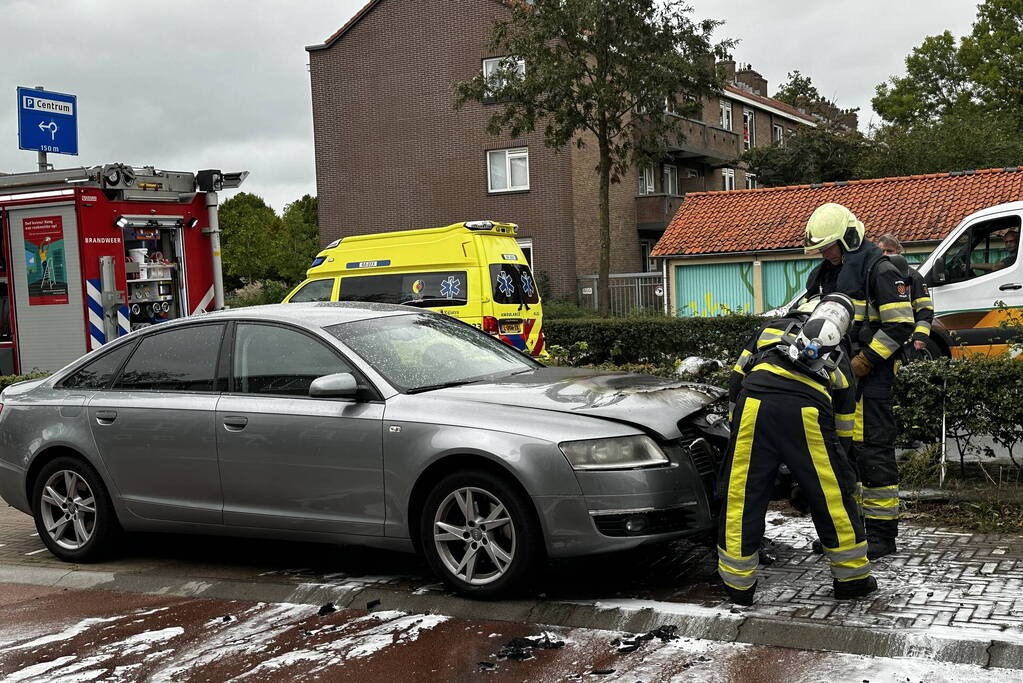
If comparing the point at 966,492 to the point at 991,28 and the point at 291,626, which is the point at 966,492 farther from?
the point at 991,28

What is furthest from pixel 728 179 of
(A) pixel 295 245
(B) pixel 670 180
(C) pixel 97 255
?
(C) pixel 97 255

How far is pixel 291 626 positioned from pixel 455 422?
4.25 feet

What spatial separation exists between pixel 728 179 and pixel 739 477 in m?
42.5

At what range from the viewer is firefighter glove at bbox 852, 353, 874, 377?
20.0 feet

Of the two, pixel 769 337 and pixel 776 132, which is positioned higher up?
pixel 776 132

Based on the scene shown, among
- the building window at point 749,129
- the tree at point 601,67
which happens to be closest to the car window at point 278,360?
the tree at point 601,67

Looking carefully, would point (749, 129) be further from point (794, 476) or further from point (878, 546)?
point (794, 476)

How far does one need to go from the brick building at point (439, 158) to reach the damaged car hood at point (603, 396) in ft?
86.7

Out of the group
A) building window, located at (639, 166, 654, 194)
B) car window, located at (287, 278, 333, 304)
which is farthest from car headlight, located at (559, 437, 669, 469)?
building window, located at (639, 166, 654, 194)

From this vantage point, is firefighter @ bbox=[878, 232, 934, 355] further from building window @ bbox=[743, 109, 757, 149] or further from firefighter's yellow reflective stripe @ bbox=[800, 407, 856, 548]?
building window @ bbox=[743, 109, 757, 149]

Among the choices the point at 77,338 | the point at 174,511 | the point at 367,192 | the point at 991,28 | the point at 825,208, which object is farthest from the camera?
the point at 991,28

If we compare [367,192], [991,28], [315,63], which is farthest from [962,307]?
[991,28]

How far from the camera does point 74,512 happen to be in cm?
735

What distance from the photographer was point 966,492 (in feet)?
23.9
